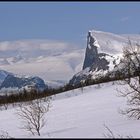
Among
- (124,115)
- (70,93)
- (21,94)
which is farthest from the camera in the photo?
(21,94)

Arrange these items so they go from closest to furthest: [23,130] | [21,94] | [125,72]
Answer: [125,72] < [23,130] < [21,94]

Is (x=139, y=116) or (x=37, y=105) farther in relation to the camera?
(x=37, y=105)

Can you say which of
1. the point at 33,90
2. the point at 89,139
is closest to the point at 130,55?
the point at 89,139

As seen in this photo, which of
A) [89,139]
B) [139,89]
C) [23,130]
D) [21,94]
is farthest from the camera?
[21,94]

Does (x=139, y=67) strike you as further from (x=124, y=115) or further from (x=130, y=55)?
(x=124, y=115)

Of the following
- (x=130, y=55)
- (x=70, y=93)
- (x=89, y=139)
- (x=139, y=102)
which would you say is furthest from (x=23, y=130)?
(x=70, y=93)

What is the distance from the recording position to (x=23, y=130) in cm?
4138

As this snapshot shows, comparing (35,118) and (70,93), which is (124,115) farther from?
(70,93)

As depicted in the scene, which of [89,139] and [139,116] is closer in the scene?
[89,139]

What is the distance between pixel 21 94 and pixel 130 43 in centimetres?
13234

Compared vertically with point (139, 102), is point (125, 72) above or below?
above

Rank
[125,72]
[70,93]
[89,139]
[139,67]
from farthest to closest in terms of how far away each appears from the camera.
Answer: [70,93] → [125,72] → [139,67] → [89,139]

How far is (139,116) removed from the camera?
2867 centimetres

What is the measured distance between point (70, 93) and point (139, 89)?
94.2m
